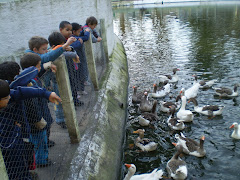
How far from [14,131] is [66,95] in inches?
52.2

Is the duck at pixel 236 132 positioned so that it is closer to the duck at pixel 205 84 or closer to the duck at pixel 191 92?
the duck at pixel 191 92

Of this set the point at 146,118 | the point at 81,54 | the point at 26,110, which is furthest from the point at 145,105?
the point at 26,110

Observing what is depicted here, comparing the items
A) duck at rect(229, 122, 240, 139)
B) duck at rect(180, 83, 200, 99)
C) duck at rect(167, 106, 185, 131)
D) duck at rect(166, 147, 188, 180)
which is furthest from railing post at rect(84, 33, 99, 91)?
duck at rect(229, 122, 240, 139)

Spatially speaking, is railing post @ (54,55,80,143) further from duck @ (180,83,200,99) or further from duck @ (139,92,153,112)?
duck @ (180,83,200,99)

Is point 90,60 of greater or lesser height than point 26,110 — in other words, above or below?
above

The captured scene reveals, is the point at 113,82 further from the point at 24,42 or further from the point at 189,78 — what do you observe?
the point at 189,78

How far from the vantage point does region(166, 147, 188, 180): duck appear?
5.48 metres

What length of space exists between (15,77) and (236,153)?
18.3 ft

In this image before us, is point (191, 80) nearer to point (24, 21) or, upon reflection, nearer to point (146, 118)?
point (146, 118)

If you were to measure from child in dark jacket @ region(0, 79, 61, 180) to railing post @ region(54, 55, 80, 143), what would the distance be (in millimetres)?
838

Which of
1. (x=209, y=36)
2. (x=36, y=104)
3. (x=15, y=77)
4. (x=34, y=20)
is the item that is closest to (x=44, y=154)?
(x=36, y=104)

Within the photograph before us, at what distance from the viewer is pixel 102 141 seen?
5.60 meters

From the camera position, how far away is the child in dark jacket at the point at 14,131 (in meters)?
3.28

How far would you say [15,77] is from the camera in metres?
3.66
